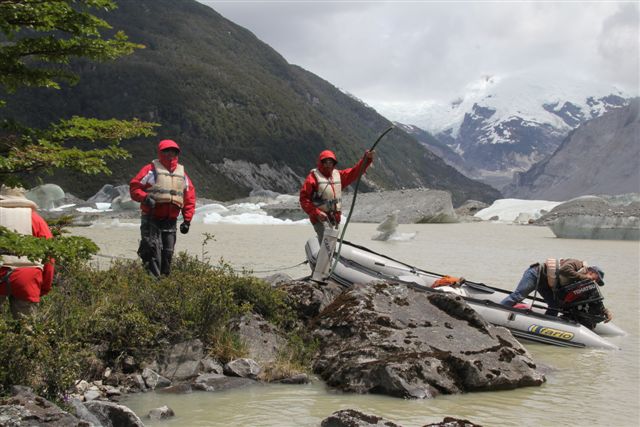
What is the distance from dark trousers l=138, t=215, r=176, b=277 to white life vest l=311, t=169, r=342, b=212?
6.07 ft

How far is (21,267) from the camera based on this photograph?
511 centimetres

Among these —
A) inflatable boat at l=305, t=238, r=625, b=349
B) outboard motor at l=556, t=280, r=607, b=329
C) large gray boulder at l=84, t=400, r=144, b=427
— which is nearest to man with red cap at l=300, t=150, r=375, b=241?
inflatable boat at l=305, t=238, r=625, b=349

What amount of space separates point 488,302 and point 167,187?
444 cm

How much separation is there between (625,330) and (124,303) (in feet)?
23.4

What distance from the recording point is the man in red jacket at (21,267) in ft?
16.4

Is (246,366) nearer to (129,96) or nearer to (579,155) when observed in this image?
(129,96)

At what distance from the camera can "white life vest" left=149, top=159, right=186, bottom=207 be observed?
327 inches

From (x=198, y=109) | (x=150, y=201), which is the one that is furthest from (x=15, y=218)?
(x=198, y=109)

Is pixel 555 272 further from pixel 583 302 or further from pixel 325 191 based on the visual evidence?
pixel 325 191

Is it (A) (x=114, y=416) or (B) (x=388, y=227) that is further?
(B) (x=388, y=227)

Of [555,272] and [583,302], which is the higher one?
[555,272]

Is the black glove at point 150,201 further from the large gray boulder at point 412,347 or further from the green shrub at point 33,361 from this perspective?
the green shrub at point 33,361

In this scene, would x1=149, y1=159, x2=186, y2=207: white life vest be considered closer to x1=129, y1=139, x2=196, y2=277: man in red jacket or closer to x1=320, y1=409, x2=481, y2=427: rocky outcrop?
x1=129, y1=139, x2=196, y2=277: man in red jacket

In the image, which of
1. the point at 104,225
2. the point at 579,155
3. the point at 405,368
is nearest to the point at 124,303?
the point at 405,368
